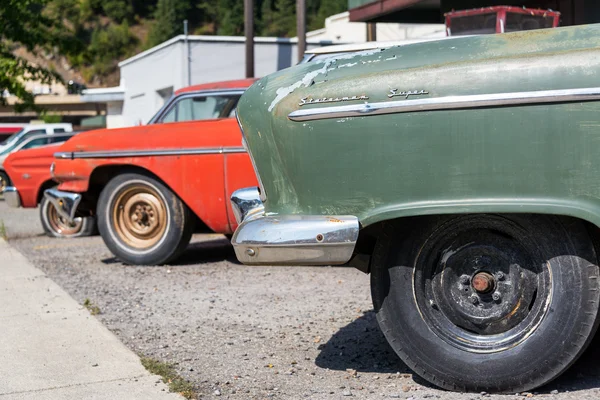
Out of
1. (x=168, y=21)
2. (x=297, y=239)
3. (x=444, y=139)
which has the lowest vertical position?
(x=297, y=239)

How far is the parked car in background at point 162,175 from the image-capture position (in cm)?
767

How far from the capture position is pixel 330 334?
5.22 meters

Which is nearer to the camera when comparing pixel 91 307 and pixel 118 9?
pixel 91 307

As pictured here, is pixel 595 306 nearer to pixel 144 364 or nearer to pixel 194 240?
pixel 144 364

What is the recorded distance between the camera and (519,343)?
12.4ft

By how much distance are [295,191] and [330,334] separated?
140cm

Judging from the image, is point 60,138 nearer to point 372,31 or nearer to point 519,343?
point 372,31

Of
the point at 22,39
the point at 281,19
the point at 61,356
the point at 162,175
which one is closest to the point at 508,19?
the point at 162,175

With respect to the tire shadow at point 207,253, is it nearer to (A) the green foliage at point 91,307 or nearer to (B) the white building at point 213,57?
(A) the green foliage at point 91,307

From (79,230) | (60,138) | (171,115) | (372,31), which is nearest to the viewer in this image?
(171,115)

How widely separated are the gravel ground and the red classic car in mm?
348

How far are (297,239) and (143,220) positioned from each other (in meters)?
4.40

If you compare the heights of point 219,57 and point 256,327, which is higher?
point 219,57

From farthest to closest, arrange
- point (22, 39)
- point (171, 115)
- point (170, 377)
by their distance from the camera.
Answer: point (22, 39)
point (171, 115)
point (170, 377)
